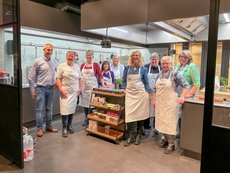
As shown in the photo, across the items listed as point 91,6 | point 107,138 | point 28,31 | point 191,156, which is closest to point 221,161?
point 191,156

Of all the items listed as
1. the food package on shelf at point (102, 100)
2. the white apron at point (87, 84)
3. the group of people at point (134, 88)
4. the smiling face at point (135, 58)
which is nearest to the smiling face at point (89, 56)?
the group of people at point (134, 88)

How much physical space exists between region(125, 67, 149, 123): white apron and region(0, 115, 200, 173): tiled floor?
479 millimetres

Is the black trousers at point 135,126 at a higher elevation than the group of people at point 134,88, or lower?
lower

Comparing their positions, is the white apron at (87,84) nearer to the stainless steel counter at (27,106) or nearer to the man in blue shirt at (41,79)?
the man in blue shirt at (41,79)

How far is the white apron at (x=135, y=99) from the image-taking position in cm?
304

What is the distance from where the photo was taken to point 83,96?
3855mm

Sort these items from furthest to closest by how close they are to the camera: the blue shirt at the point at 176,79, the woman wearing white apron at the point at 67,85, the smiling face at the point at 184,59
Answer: the woman wearing white apron at the point at 67,85 < the smiling face at the point at 184,59 < the blue shirt at the point at 176,79

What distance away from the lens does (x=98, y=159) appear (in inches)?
104

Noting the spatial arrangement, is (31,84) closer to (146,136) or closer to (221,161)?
(146,136)

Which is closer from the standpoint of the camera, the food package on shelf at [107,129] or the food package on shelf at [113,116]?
the food package on shelf at [113,116]

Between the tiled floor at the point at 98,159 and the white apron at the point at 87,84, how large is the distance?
2.66ft

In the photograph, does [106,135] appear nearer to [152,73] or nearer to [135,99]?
[135,99]

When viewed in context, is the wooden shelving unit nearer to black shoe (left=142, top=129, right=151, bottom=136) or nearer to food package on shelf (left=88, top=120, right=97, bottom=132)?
food package on shelf (left=88, top=120, right=97, bottom=132)

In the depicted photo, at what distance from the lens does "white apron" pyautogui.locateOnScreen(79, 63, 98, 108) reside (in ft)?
12.5
